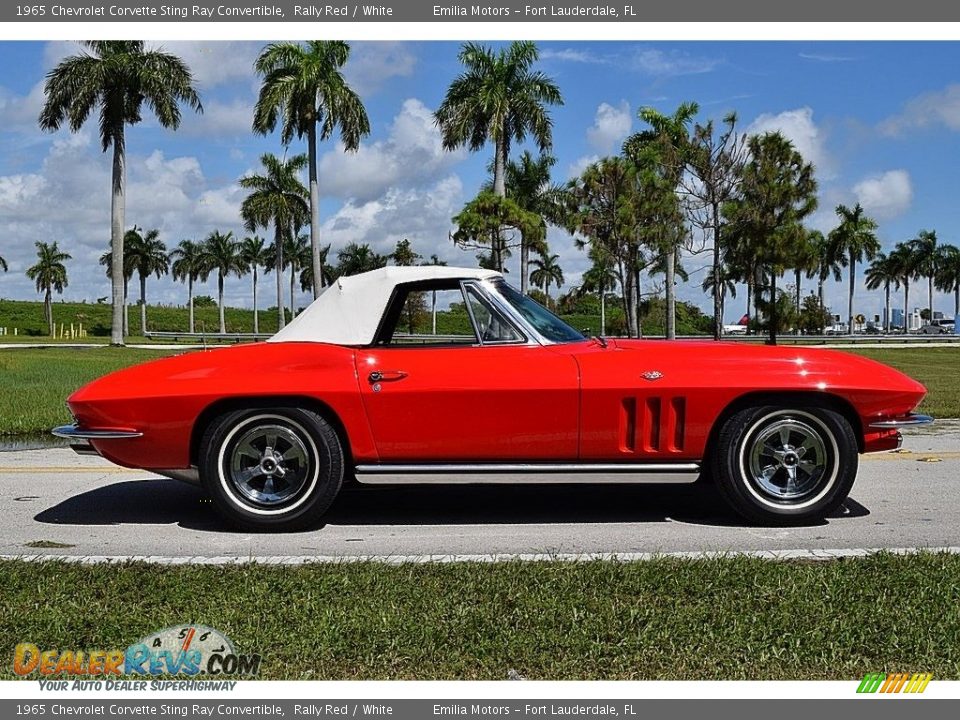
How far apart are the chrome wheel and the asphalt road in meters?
0.26

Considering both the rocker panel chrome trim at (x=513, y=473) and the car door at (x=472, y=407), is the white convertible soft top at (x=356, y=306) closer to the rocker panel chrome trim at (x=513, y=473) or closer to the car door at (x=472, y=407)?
the car door at (x=472, y=407)

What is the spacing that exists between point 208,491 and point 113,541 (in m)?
0.57

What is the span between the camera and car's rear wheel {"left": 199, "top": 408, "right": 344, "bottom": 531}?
521 centimetres

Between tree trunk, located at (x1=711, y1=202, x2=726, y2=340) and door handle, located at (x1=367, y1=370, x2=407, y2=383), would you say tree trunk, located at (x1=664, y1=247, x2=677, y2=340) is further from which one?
door handle, located at (x1=367, y1=370, x2=407, y2=383)

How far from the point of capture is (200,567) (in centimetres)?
436

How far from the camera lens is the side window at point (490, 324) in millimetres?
5414

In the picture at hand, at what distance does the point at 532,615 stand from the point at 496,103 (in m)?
33.8

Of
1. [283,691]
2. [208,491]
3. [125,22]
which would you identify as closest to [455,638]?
[283,691]

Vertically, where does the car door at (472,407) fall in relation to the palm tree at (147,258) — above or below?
below

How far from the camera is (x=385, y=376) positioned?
5215 millimetres

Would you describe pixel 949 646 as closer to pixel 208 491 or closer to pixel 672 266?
pixel 208 491

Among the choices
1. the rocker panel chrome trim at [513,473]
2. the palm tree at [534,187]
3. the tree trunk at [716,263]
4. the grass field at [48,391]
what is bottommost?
the grass field at [48,391]

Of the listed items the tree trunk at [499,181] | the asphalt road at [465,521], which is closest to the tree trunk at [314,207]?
the tree trunk at [499,181]

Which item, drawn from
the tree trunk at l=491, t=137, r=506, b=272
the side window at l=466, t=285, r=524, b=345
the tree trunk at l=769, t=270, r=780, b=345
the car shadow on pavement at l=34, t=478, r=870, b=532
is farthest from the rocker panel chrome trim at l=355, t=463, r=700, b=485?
the tree trunk at l=769, t=270, r=780, b=345
